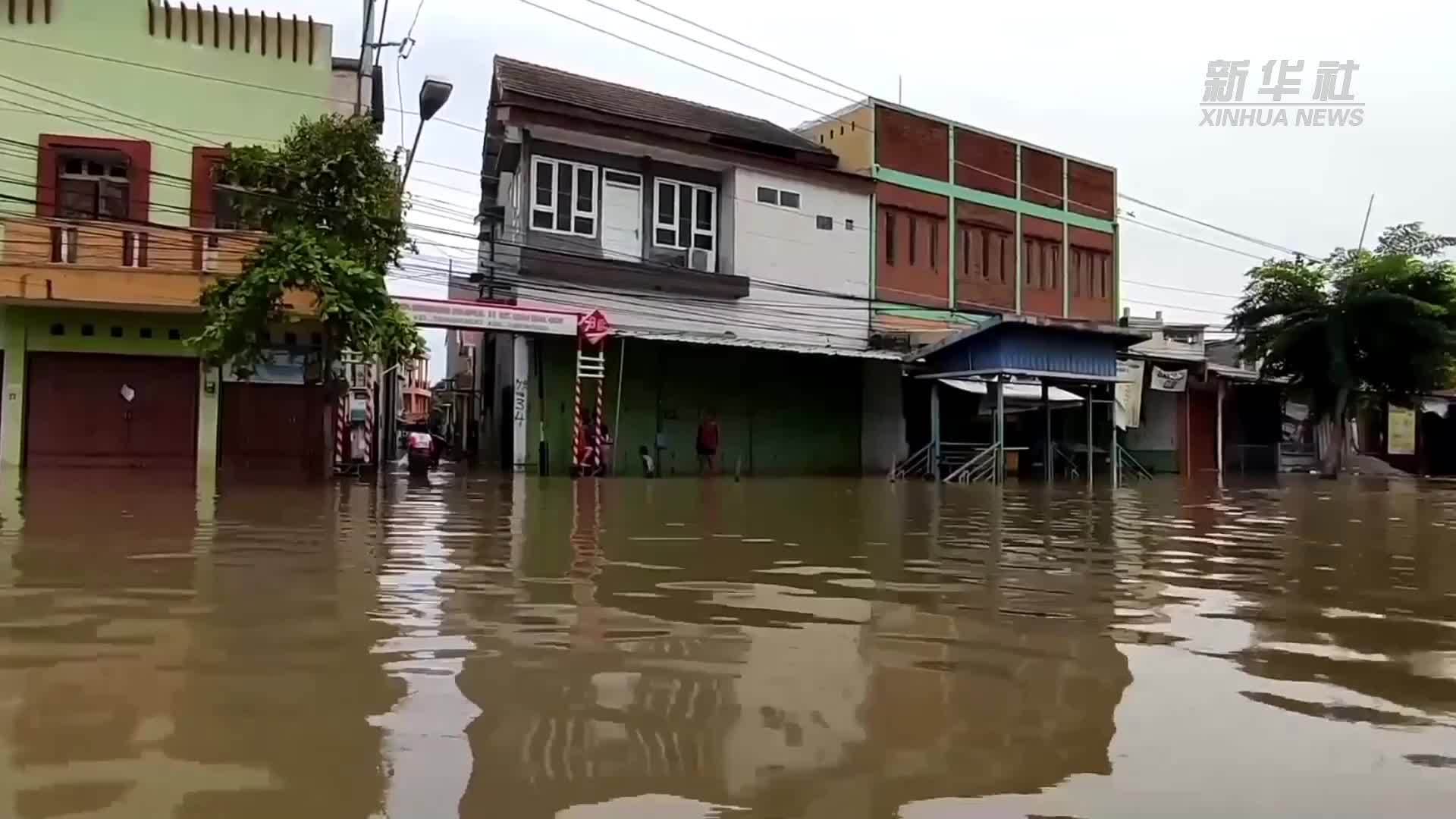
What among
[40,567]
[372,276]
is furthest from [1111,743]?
[372,276]

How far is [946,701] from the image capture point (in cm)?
416

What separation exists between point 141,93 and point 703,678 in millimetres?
19435

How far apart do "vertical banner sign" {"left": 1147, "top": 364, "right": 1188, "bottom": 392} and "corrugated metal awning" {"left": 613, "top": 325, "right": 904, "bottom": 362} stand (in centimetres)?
919

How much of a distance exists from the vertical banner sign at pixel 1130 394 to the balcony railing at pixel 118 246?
21139 mm

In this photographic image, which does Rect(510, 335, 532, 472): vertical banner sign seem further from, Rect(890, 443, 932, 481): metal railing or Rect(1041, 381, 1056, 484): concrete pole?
Rect(1041, 381, 1056, 484): concrete pole

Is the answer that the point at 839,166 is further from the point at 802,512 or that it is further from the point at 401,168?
the point at 802,512

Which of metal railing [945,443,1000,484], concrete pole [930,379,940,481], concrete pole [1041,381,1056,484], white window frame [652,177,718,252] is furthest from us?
concrete pole [1041,381,1056,484]

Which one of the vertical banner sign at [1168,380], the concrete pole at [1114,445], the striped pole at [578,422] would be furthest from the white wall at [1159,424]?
the striped pole at [578,422]

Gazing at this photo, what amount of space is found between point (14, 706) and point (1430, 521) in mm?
14580

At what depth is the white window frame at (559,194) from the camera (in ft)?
73.9

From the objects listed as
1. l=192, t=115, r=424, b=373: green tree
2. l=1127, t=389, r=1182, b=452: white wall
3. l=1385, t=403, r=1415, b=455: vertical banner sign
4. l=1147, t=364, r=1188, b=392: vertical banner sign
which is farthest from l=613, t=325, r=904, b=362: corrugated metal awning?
l=1385, t=403, r=1415, b=455: vertical banner sign

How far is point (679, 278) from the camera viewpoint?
23578mm

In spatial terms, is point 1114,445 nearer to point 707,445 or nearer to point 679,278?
point 707,445

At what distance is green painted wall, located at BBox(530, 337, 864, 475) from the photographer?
2280cm
